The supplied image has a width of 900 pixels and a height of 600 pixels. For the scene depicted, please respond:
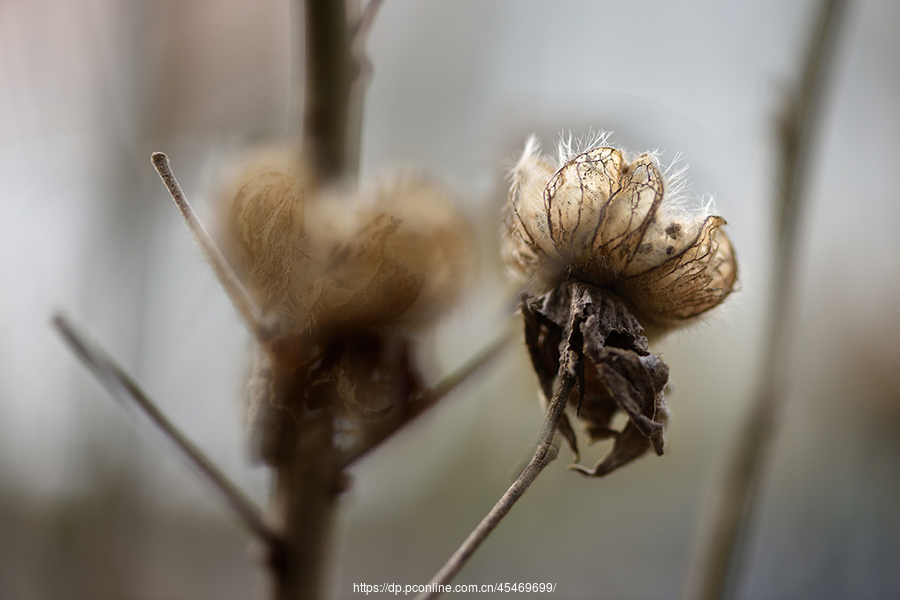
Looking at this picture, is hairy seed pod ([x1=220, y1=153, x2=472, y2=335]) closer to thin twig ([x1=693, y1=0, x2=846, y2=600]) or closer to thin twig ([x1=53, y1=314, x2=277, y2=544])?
thin twig ([x1=53, y1=314, x2=277, y2=544])

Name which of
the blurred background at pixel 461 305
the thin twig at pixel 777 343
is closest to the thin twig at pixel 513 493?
the blurred background at pixel 461 305

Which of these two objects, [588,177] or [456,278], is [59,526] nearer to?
[456,278]

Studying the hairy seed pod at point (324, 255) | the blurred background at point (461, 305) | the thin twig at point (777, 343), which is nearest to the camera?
the hairy seed pod at point (324, 255)

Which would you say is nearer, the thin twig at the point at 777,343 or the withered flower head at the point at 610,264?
the withered flower head at the point at 610,264

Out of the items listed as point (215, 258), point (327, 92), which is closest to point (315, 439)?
point (215, 258)

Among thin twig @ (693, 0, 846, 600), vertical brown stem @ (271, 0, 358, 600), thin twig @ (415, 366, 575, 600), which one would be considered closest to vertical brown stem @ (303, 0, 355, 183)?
vertical brown stem @ (271, 0, 358, 600)

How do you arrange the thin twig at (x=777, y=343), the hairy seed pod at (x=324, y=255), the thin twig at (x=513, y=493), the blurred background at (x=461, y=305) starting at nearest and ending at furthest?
the thin twig at (x=513, y=493)
the hairy seed pod at (x=324, y=255)
the thin twig at (x=777, y=343)
the blurred background at (x=461, y=305)

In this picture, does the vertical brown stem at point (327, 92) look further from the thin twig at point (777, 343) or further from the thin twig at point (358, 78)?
the thin twig at point (777, 343)

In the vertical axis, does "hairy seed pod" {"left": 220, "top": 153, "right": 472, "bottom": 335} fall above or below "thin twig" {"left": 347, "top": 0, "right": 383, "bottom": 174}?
below
